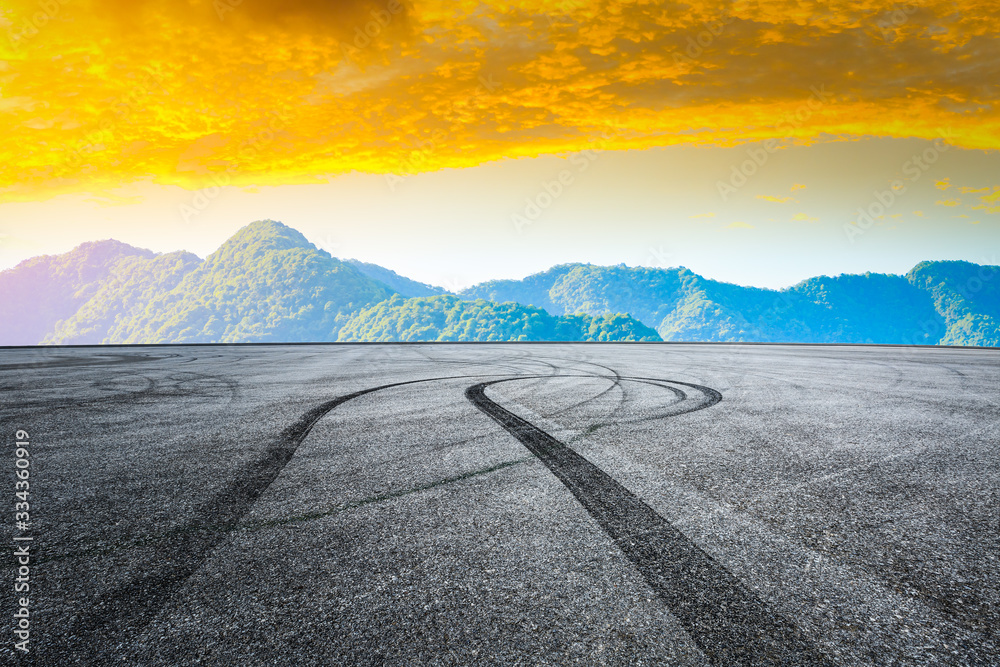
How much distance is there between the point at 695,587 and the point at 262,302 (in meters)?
176

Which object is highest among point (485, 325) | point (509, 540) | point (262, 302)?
point (262, 302)

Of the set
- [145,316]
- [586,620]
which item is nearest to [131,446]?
[586,620]

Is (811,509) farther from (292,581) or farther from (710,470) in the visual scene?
(292,581)

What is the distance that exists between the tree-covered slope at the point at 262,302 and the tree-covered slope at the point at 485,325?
3520 centimetres

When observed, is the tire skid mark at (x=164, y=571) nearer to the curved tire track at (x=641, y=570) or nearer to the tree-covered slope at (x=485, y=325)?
the curved tire track at (x=641, y=570)

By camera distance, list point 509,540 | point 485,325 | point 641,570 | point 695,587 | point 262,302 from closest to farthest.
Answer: point 695,587 → point 641,570 → point 509,540 → point 485,325 → point 262,302

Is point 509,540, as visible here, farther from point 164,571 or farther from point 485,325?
point 485,325

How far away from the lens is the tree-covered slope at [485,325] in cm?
9931

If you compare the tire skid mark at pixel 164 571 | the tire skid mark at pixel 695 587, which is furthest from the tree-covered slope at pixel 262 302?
the tire skid mark at pixel 695 587

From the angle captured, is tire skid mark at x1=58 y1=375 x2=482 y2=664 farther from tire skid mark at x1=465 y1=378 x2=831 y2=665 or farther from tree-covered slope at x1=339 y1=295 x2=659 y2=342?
tree-covered slope at x1=339 y1=295 x2=659 y2=342

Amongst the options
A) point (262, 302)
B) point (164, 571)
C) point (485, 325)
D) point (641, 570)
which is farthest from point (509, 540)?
point (262, 302)

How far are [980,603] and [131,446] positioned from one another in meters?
6.55

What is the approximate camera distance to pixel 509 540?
2.86m

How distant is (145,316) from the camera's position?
174 m
